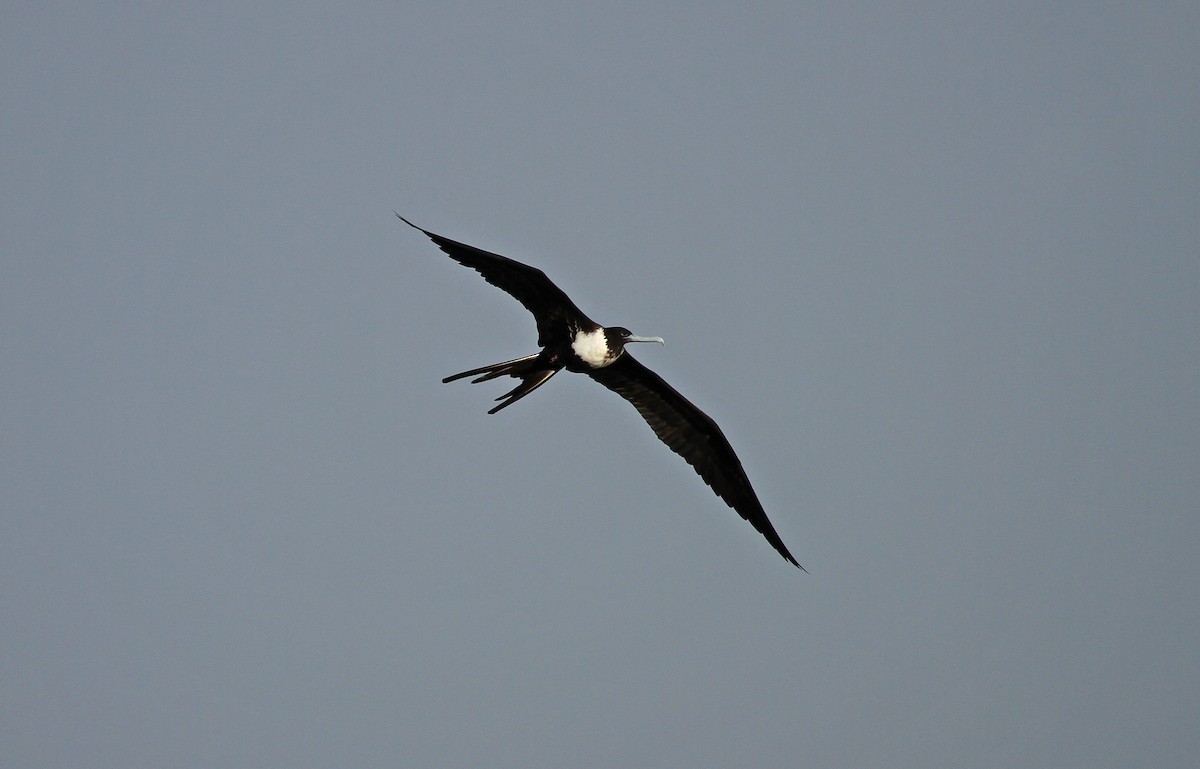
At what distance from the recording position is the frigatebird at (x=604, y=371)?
360 inches

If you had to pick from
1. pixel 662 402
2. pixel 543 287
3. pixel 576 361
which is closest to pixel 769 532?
pixel 662 402

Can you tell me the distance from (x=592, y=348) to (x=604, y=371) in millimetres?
973

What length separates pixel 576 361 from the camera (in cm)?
1003

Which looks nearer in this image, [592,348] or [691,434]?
[592,348]

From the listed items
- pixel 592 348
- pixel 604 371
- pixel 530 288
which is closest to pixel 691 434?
pixel 604 371

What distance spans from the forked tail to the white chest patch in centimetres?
26

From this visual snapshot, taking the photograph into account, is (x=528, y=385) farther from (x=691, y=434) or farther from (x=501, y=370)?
(x=691, y=434)

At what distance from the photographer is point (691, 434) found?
1136 centimetres

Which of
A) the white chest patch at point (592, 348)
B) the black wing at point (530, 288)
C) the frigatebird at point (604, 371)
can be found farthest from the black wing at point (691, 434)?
the black wing at point (530, 288)

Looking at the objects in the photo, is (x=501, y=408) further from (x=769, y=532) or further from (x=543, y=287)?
(x=769, y=532)

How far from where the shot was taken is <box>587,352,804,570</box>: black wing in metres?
11.1

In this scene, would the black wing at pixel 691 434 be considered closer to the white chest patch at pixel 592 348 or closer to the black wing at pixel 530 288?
the white chest patch at pixel 592 348

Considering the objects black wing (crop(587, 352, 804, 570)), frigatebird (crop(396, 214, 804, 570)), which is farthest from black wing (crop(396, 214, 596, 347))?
black wing (crop(587, 352, 804, 570))

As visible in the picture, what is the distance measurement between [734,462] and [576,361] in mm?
1984
